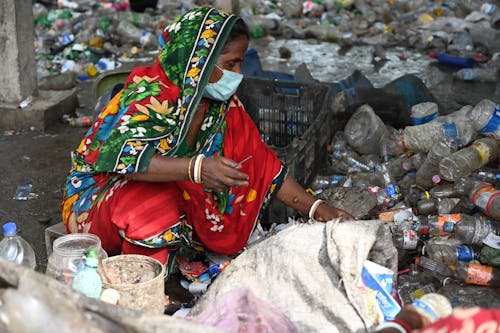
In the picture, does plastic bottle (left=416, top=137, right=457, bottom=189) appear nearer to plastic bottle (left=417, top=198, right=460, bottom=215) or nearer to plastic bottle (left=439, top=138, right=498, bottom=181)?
plastic bottle (left=439, top=138, right=498, bottom=181)

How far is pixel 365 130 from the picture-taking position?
16.2ft

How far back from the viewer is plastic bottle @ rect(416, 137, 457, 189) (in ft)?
14.1

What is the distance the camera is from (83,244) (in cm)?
284

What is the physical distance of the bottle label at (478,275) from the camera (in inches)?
132

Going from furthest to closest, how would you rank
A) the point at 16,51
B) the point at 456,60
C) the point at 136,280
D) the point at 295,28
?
the point at 295,28 → the point at 456,60 → the point at 16,51 → the point at 136,280

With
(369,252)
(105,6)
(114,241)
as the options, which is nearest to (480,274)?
(369,252)

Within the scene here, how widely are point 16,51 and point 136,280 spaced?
3732 mm

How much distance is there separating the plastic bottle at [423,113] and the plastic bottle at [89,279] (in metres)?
3.17

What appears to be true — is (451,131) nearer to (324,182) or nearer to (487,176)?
(487,176)

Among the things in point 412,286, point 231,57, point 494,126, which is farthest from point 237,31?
point 494,126

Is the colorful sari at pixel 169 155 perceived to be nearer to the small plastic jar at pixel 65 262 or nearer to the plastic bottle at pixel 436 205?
the small plastic jar at pixel 65 262

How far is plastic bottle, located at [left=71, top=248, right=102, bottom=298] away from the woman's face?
1.15 metres

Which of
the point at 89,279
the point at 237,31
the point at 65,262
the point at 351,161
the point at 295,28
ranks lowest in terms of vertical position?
the point at 295,28

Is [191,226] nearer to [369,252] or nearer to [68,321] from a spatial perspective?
[369,252]
